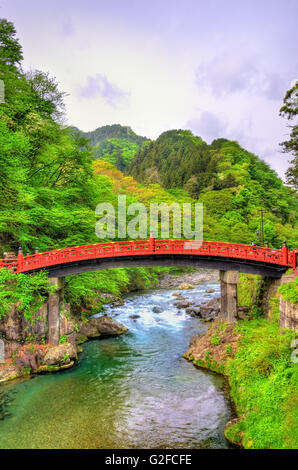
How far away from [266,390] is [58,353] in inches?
479

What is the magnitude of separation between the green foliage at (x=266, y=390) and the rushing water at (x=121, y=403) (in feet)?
3.86

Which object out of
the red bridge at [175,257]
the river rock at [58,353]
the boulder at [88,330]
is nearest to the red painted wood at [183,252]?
the red bridge at [175,257]

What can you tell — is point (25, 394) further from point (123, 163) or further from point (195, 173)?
point (123, 163)

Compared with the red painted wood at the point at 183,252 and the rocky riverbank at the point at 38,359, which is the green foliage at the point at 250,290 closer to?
the red painted wood at the point at 183,252

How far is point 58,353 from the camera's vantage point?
19031 mm

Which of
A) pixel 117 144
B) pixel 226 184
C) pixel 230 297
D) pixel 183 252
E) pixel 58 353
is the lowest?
pixel 58 353

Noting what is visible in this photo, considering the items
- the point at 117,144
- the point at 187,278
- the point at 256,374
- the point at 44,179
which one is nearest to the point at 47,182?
the point at 44,179

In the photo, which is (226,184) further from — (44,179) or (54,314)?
(54,314)

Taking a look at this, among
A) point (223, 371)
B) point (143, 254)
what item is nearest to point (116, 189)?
point (143, 254)

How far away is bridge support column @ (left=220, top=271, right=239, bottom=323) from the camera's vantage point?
71.4 ft

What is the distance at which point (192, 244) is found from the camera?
2170cm

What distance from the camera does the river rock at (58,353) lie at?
1864 centimetres
